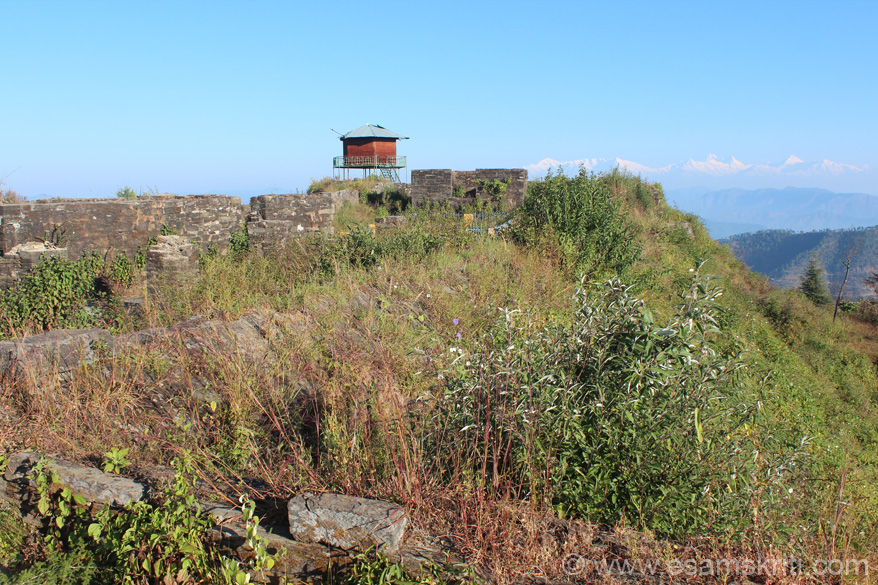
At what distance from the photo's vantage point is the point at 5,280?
7.16m

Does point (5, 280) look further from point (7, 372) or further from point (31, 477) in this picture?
point (31, 477)

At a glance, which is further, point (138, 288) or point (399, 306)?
point (138, 288)

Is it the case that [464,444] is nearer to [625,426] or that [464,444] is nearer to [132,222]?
[625,426]

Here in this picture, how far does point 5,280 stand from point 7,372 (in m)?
4.66

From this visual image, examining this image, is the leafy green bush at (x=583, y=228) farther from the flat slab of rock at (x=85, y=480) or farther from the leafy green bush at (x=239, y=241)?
the flat slab of rock at (x=85, y=480)

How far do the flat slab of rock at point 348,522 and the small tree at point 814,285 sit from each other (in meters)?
26.5

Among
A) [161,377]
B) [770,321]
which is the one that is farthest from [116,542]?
[770,321]

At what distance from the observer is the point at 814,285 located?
24.6 metres

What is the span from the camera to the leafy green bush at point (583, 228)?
8.27 meters

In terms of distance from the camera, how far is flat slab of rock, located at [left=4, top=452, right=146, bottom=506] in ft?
8.80

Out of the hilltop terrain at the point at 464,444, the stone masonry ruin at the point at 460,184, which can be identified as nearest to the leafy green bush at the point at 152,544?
the hilltop terrain at the point at 464,444

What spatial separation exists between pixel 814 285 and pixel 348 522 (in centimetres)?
2915

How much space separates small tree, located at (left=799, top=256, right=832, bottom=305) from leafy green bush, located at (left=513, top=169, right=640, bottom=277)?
19.5 meters

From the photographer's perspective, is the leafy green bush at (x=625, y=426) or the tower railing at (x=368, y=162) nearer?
the leafy green bush at (x=625, y=426)
